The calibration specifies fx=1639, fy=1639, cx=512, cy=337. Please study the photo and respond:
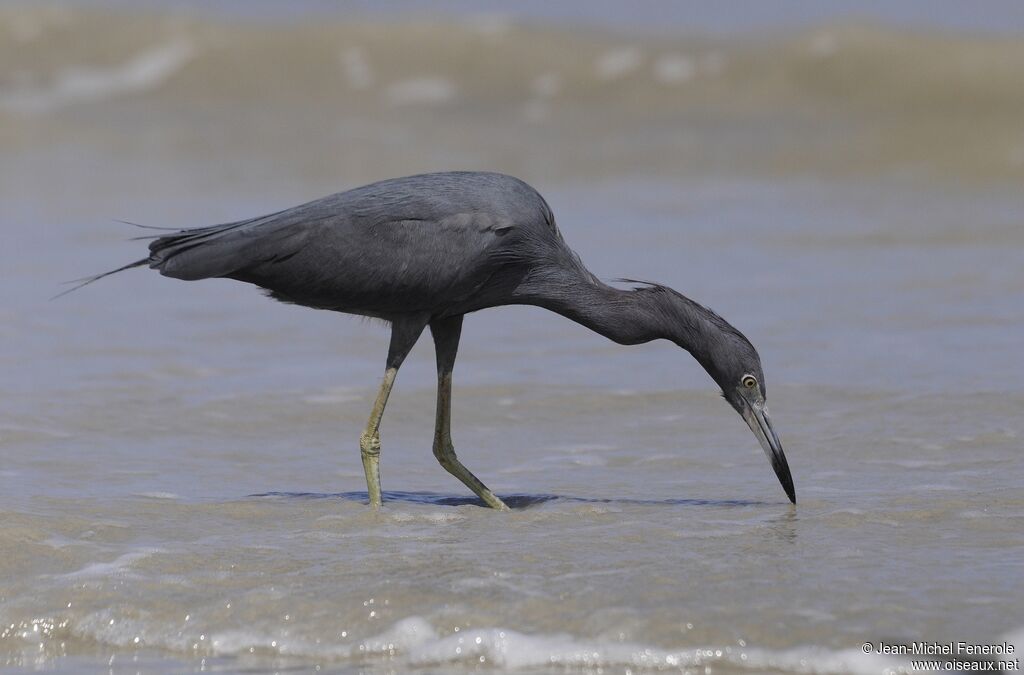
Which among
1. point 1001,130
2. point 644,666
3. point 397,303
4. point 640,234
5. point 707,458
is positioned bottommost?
point 644,666

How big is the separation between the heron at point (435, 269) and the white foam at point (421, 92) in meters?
15.3

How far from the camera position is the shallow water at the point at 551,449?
488 cm

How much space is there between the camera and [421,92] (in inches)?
869

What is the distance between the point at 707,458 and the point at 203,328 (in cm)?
418

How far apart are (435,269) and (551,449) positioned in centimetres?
152

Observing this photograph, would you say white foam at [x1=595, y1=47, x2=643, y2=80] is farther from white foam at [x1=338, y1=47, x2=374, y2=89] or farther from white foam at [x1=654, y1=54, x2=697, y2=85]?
white foam at [x1=338, y1=47, x2=374, y2=89]

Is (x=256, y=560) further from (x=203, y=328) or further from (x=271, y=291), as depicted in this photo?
(x=203, y=328)

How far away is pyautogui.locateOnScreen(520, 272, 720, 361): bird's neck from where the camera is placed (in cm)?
652

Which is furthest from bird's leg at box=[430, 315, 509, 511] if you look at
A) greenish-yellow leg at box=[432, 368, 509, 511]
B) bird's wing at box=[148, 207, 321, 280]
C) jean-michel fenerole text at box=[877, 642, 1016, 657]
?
jean-michel fenerole text at box=[877, 642, 1016, 657]

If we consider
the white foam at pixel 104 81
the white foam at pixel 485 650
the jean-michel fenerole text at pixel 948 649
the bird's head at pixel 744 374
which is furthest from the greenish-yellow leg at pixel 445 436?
the white foam at pixel 104 81

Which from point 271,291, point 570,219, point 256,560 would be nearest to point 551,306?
point 271,291

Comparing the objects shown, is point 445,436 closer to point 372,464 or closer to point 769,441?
point 372,464

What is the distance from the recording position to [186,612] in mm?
5039

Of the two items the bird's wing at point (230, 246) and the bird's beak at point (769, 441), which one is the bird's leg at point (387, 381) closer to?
the bird's wing at point (230, 246)
